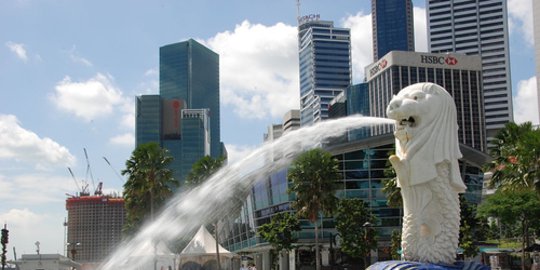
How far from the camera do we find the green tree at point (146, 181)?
50656mm

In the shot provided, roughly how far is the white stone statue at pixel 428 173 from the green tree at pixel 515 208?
33.0m

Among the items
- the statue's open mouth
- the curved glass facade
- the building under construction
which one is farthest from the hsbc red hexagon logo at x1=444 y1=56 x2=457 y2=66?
the statue's open mouth

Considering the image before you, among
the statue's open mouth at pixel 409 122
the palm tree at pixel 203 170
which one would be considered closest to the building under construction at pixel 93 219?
the palm tree at pixel 203 170

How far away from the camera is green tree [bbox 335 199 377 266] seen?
4978 cm

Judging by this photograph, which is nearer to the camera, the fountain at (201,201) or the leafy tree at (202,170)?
the fountain at (201,201)

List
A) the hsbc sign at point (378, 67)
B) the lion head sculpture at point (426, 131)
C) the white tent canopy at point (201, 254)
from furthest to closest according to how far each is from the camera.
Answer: the hsbc sign at point (378, 67)
the white tent canopy at point (201, 254)
the lion head sculpture at point (426, 131)

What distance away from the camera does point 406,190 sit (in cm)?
1822

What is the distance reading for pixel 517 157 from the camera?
130 ft

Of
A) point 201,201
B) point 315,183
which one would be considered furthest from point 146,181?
point 315,183

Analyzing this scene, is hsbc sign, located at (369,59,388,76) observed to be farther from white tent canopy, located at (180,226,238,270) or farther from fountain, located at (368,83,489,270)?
fountain, located at (368,83,489,270)

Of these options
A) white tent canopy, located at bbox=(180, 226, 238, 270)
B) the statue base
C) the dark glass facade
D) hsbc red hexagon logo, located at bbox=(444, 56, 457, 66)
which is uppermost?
hsbc red hexagon logo, located at bbox=(444, 56, 457, 66)

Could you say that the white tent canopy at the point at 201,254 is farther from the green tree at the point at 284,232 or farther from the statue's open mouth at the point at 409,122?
the statue's open mouth at the point at 409,122

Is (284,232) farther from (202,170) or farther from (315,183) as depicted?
(315,183)

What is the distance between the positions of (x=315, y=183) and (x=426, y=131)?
2941 cm
